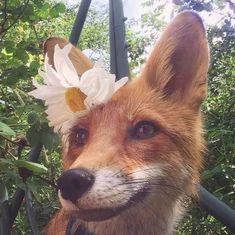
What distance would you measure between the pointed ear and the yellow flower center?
13cm

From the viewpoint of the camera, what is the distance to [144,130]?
3.51 ft

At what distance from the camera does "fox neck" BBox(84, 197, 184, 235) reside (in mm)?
1041

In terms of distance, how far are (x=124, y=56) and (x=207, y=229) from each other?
2.90ft

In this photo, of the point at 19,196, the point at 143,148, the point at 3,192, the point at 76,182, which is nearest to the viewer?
the point at 76,182

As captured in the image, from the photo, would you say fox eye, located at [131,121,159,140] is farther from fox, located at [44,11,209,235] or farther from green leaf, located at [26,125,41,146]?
green leaf, located at [26,125,41,146]

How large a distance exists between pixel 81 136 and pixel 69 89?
12cm

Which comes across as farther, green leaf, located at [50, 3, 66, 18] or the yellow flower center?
green leaf, located at [50, 3, 66, 18]

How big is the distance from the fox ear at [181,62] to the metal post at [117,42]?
199 mm

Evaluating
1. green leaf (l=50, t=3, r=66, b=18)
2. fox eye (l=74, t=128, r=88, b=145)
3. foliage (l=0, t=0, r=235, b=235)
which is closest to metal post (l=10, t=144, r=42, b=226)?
foliage (l=0, t=0, r=235, b=235)

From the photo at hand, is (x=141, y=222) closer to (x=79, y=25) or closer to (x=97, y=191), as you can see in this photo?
(x=97, y=191)

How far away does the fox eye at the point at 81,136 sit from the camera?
1.12 meters

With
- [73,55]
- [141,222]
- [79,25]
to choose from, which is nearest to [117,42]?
[79,25]

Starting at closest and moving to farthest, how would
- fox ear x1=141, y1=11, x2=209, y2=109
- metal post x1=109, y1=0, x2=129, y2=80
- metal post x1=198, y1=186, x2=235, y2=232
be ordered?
fox ear x1=141, y1=11, x2=209, y2=109 → metal post x1=198, y1=186, x2=235, y2=232 → metal post x1=109, y1=0, x2=129, y2=80

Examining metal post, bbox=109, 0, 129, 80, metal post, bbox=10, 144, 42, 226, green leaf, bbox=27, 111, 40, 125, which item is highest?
metal post, bbox=109, 0, 129, 80
